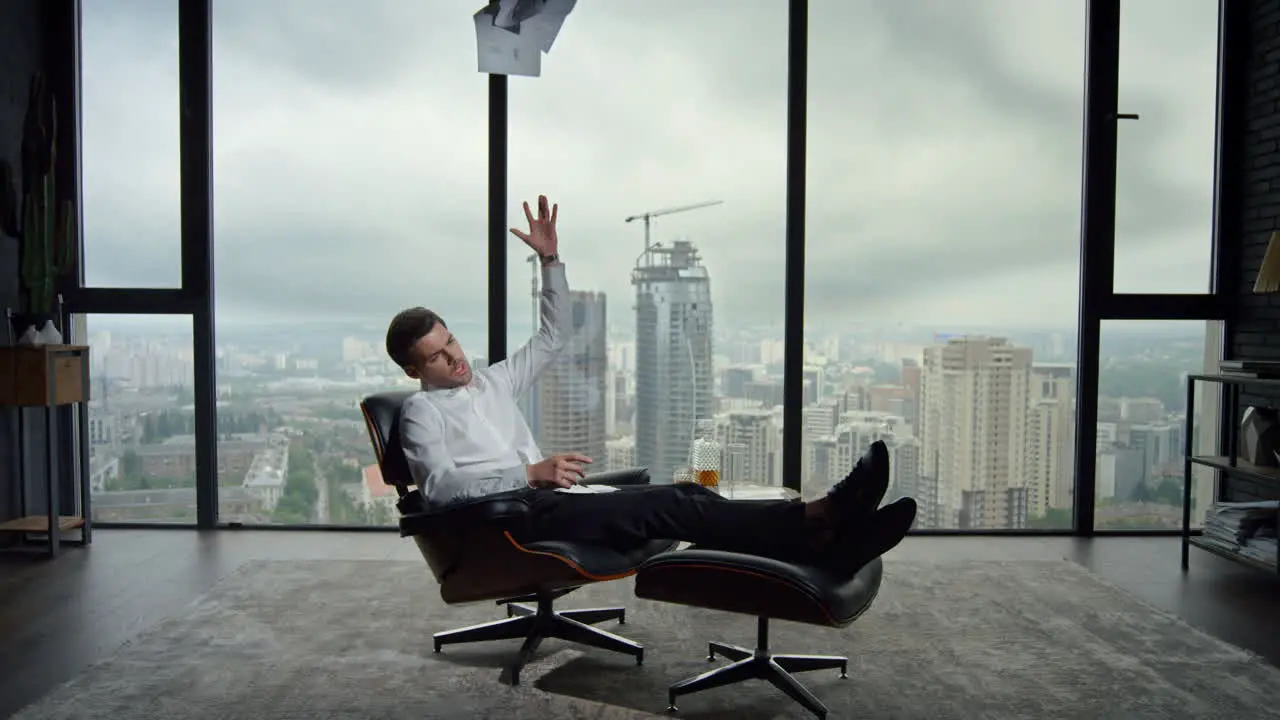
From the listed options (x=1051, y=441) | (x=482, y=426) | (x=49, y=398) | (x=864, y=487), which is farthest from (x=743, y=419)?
(x=49, y=398)

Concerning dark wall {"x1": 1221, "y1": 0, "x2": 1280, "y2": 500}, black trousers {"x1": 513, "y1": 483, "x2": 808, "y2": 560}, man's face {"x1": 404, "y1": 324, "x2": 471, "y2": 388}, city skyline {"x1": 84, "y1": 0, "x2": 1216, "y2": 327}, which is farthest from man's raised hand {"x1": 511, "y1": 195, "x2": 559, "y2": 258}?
dark wall {"x1": 1221, "y1": 0, "x2": 1280, "y2": 500}

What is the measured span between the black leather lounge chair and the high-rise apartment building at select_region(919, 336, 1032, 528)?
2.29 meters

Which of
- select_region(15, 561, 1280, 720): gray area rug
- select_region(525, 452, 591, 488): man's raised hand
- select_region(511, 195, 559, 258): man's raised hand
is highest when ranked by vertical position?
select_region(511, 195, 559, 258): man's raised hand

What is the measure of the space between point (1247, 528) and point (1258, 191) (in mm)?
1639

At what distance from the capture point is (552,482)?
3076 mm

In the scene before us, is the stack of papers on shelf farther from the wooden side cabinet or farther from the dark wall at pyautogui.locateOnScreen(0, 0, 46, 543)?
the dark wall at pyautogui.locateOnScreen(0, 0, 46, 543)

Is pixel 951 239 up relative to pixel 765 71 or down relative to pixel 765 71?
down

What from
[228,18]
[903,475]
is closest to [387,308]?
[228,18]

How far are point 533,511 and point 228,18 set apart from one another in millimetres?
3283

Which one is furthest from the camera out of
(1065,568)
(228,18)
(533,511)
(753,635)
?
(228,18)

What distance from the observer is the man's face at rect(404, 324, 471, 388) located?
3.23 m

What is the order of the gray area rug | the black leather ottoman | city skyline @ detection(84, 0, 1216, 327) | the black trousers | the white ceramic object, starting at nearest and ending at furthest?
the black leather ottoman
the gray area rug
the black trousers
the white ceramic object
city skyline @ detection(84, 0, 1216, 327)

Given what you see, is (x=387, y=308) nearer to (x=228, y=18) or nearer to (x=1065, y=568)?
(x=228, y=18)

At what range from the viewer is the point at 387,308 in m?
5.07
